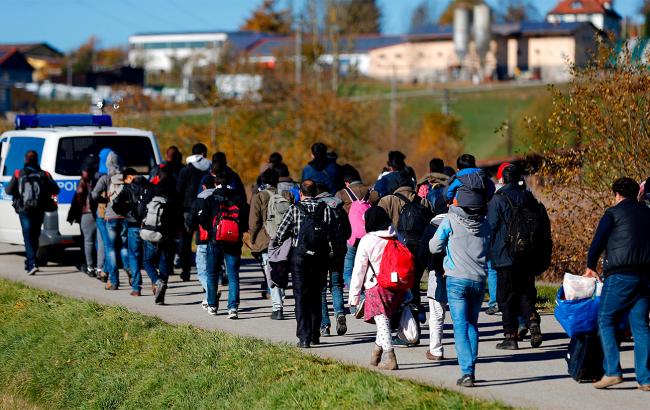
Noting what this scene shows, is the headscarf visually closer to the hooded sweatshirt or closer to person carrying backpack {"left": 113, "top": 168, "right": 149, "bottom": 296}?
the hooded sweatshirt

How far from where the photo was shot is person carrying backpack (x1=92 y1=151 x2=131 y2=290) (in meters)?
16.5

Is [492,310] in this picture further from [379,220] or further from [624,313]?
[624,313]

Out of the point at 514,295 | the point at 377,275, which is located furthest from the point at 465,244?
the point at 514,295

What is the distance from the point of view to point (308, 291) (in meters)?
12.3

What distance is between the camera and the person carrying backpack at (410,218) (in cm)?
1279

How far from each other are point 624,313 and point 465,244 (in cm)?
146

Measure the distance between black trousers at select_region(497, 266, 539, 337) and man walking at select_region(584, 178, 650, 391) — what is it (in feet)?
7.04

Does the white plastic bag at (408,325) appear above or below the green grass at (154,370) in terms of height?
above

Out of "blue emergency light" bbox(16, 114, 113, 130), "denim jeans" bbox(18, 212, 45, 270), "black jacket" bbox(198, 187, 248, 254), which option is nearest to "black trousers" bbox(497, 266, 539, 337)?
"black jacket" bbox(198, 187, 248, 254)

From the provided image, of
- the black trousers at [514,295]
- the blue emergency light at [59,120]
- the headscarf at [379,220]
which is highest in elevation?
the blue emergency light at [59,120]

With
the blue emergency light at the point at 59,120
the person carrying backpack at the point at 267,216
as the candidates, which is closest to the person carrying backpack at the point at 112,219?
the person carrying backpack at the point at 267,216

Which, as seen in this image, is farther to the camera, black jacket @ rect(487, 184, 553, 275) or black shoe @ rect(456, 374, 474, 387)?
black jacket @ rect(487, 184, 553, 275)

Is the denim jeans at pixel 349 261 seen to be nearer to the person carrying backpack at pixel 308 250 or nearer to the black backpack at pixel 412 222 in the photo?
the black backpack at pixel 412 222

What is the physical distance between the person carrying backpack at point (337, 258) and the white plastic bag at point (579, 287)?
282 centimetres
